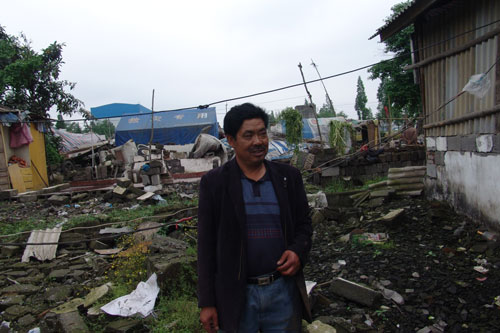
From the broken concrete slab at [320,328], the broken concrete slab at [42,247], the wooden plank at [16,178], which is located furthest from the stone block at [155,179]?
the broken concrete slab at [320,328]

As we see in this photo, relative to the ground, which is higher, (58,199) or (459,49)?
(459,49)

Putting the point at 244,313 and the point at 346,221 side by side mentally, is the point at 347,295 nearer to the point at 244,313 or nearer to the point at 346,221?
the point at 244,313

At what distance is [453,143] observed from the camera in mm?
5891

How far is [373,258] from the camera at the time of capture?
470 cm

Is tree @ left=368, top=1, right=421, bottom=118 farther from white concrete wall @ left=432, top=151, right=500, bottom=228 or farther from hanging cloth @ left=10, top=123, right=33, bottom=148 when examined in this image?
hanging cloth @ left=10, top=123, right=33, bottom=148

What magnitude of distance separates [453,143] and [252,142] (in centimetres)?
531

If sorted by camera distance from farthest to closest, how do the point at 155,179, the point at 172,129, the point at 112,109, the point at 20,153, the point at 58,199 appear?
the point at 112,109
the point at 172,129
the point at 20,153
the point at 155,179
the point at 58,199

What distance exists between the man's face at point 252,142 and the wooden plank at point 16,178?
1311cm

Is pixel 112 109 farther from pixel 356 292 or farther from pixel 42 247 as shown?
pixel 356 292

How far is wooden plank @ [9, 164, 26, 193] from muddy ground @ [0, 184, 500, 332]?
7.55 m

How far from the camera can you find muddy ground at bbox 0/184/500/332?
11.0 ft

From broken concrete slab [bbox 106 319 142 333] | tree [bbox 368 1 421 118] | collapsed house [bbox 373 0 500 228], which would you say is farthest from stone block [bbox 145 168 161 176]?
tree [bbox 368 1 421 118]

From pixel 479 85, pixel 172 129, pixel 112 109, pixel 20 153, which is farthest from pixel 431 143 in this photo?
pixel 112 109

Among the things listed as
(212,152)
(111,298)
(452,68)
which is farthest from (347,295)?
(212,152)
